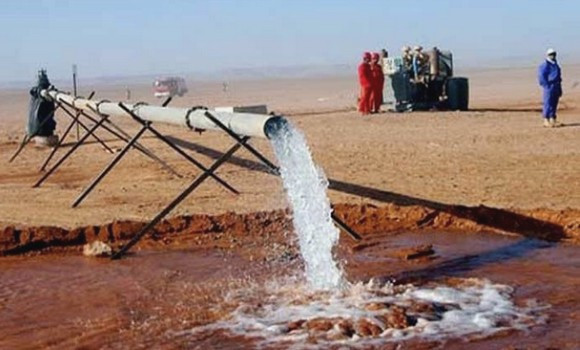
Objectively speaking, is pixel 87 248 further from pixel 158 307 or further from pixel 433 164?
pixel 433 164

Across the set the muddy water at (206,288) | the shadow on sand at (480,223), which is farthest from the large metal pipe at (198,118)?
the shadow on sand at (480,223)

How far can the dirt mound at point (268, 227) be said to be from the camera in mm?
11227

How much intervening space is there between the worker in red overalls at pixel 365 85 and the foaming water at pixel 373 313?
1743 centimetres

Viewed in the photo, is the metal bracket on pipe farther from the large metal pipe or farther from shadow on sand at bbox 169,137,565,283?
shadow on sand at bbox 169,137,565,283

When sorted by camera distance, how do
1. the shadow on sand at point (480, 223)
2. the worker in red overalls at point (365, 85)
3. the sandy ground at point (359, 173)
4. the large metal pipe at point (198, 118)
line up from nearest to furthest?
Result: the large metal pipe at point (198, 118), the shadow on sand at point (480, 223), the sandy ground at point (359, 173), the worker in red overalls at point (365, 85)

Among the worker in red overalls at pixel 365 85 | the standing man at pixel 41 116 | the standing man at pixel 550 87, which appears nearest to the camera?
the standing man at pixel 550 87

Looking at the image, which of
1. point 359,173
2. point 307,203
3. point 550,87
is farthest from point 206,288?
point 550,87

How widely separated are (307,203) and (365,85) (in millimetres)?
16705

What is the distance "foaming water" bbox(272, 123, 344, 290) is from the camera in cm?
934

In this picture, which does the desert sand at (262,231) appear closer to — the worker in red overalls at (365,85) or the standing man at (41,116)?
the standing man at (41,116)

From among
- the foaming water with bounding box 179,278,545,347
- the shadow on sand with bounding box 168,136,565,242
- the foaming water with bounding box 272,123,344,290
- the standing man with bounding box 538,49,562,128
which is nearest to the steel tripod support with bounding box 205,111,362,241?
the foaming water with bounding box 272,123,344,290

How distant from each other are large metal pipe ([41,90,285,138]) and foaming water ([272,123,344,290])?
0.16 metres

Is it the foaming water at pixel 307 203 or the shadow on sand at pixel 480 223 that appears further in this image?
the shadow on sand at pixel 480 223

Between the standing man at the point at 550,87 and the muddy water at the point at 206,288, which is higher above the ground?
the standing man at the point at 550,87
